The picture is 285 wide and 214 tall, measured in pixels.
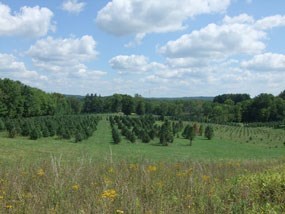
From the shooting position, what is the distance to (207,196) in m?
5.57

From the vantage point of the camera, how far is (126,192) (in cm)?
496

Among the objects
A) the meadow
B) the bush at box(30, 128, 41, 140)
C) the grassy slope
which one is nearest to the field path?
the grassy slope

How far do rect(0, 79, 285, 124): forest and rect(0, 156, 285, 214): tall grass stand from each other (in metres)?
66.4

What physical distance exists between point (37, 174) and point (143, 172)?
185 centimetres

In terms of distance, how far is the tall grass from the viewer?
4523 millimetres

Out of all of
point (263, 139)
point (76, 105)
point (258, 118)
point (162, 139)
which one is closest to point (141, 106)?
point (76, 105)

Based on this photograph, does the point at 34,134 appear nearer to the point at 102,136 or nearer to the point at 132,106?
the point at 102,136

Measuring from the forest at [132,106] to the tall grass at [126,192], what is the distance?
218 feet

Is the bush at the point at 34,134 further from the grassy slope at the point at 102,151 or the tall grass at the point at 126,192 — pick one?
the tall grass at the point at 126,192

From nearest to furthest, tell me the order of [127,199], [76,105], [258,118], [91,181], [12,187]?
[127,199] < [12,187] < [91,181] < [258,118] < [76,105]

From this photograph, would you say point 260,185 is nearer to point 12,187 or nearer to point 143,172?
point 143,172

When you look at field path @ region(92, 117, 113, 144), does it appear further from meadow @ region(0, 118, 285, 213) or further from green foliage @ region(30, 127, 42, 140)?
meadow @ region(0, 118, 285, 213)

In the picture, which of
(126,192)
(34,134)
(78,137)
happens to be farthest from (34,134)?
(126,192)

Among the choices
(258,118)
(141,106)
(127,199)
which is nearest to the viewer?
(127,199)
